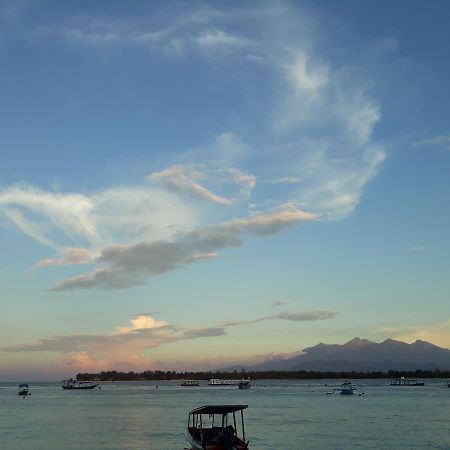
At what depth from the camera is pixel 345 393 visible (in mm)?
164375

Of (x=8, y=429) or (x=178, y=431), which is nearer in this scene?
(x=178, y=431)

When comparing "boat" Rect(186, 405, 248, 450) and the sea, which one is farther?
the sea

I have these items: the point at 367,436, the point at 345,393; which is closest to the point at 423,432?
the point at 367,436

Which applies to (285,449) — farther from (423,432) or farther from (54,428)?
(54,428)

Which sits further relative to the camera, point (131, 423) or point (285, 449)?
point (131, 423)

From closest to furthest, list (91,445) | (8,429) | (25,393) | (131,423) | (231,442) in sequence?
(231,442), (91,445), (8,429), (131,423), (25,393)

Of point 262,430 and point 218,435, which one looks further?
point 262,430

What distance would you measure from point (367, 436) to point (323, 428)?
918 centimetres

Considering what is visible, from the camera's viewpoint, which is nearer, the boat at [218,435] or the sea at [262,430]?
the boat at [218,435]

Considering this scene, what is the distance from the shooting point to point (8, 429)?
74750 mm

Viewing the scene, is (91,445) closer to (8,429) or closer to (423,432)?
(8,429)

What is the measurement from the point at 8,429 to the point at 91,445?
2207 cm

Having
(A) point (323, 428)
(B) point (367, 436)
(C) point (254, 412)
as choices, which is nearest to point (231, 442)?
(B) point (367, 436)

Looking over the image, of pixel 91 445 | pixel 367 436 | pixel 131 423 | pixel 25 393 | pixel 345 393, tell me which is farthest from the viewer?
A: pixel 25 393
